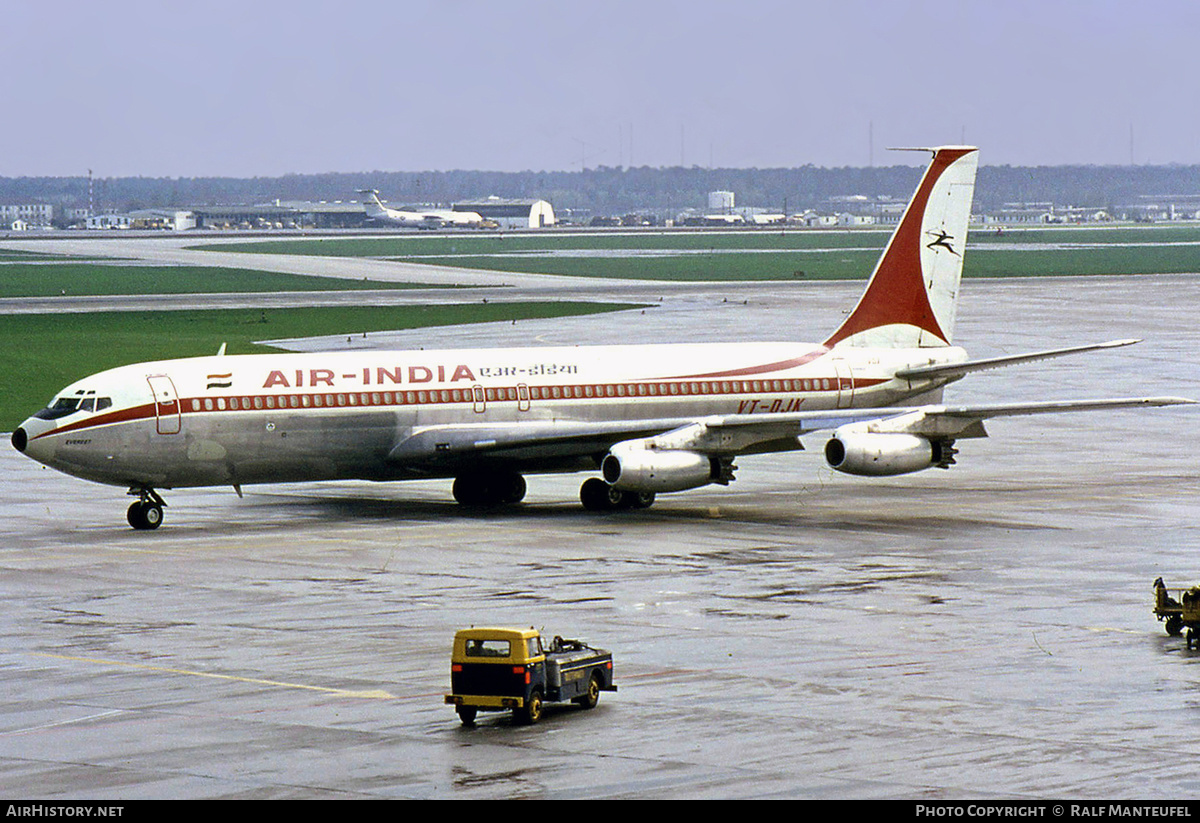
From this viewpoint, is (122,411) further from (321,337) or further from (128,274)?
(128,274)

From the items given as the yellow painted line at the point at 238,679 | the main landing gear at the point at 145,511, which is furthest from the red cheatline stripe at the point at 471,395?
the yellow painted line at the point at 238,679

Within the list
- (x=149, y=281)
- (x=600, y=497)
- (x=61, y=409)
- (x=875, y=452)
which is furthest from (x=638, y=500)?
(x=149, y=281)

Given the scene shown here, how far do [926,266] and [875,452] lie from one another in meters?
10.9

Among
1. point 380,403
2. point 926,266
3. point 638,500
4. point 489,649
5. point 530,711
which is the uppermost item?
point 926,266

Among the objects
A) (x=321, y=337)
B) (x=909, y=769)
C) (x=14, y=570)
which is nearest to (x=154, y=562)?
(x=14, y=570)

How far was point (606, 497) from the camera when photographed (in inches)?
1881

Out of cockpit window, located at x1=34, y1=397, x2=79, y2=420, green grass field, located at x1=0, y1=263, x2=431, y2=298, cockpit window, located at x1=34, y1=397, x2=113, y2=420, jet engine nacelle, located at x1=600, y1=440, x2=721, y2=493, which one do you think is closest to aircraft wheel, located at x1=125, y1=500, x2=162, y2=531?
cockpit window, located at x1=34, y1=397, x2=113, y2=420

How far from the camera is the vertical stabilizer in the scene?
2111 inches

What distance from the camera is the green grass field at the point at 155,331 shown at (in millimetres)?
78062

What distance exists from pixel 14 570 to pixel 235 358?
10.1m

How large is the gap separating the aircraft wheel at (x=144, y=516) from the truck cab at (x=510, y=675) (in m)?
21.8

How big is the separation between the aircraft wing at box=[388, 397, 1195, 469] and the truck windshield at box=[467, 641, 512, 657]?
67.0 feet

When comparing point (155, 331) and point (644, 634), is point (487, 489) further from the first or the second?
point (155, 331)

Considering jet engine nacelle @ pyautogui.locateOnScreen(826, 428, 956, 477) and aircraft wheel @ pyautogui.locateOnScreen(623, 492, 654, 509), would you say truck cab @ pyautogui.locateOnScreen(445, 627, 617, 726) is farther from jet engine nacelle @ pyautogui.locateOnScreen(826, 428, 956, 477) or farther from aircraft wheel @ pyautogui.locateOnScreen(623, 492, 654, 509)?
aircraft wheel @ pyautogui.locateOnScreen(623, 492, 654, 509)
